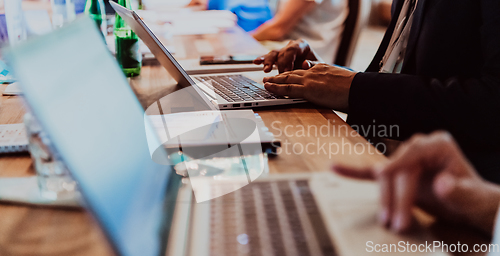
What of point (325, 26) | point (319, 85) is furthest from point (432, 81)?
point (325, 26)

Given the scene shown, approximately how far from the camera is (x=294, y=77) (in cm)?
80

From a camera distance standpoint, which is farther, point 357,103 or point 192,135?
point 357,103

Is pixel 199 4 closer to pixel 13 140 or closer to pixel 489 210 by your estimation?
pixel 13 140

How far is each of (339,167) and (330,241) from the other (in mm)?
78

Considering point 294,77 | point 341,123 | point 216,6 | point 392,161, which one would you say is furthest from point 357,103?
point 216,6

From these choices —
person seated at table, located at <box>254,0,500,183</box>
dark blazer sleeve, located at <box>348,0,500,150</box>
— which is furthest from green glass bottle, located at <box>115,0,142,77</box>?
dark blazer sleeve, located at <box>348,0,500,150</box>

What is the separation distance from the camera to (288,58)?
1020 millimetres

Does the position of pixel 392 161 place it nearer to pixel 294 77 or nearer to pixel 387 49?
Result: pixel 294 77

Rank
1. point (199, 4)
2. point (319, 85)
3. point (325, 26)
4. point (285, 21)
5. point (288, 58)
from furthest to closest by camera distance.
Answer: point (199, 4) → point (285, 21) → point (325, 26) → point (288, 58) → point (319, 85)

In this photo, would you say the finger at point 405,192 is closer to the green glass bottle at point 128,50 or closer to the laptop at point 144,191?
the laptop at point 144,191

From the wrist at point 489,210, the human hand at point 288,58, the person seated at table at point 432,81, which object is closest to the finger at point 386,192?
the wrist at point 489,210

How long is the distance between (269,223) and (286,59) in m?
0.72

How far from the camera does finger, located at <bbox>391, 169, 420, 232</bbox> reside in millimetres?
245

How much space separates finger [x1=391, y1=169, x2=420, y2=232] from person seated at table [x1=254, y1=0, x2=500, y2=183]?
227mm
